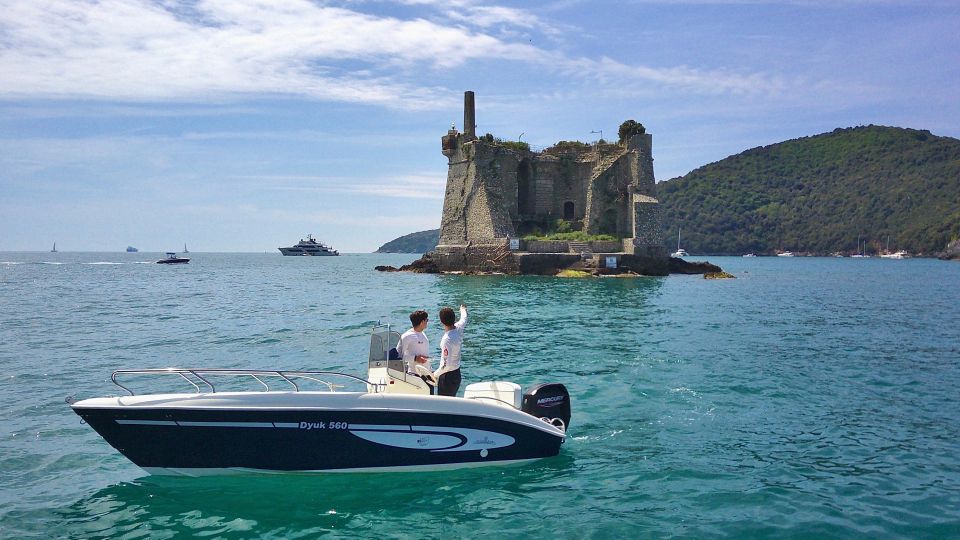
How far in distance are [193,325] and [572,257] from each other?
3474cm

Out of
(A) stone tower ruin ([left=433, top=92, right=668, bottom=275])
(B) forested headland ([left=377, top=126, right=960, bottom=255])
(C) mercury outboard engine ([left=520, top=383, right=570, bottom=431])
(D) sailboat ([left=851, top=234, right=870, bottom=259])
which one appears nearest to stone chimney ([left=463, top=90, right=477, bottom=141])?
(A) stone tower ruin ([left=433, top=92, right=668, bottom=275])

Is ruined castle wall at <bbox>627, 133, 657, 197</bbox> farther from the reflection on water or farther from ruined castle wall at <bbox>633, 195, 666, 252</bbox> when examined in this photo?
the reflection on water

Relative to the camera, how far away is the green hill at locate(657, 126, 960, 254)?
480ft

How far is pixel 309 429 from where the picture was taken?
23.4ft

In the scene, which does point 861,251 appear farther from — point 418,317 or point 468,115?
point 418,317

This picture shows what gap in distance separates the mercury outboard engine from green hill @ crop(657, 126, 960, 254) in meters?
148

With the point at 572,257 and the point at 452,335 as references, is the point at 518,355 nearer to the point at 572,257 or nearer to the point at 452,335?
the point at 452,335

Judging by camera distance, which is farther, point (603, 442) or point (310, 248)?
point (310, 248)

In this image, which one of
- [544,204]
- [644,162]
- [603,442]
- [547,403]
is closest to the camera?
[547,403]

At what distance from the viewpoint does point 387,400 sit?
722 cm

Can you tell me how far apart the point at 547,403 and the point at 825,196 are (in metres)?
179

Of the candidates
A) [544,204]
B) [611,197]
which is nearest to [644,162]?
[611,197]

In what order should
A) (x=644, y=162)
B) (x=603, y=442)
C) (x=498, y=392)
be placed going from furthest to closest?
(x=644, y=162) → (x=603, y=442) → (x=498, y=392)

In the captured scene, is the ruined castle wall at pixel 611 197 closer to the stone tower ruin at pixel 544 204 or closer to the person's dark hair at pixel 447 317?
the stone tower ruin at pixel 544 204
